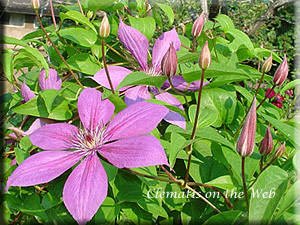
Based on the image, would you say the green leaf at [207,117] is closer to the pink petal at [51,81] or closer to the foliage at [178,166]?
the foliage at [178,166]

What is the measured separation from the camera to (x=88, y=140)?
0.41 m

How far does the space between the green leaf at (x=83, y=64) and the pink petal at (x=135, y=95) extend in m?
0.11

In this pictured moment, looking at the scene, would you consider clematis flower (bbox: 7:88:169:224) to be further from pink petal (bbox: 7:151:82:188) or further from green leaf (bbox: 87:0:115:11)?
green leaf (bbox: 87:0:115:11)

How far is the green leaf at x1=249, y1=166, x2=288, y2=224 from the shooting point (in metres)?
0.30

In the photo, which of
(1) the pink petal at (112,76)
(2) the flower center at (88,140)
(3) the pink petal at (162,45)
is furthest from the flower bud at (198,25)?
(2) the flower center at (88,140)

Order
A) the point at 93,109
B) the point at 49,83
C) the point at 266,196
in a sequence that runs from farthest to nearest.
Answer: the point at 49,83 < the point at 93,109 < the point at 266,196

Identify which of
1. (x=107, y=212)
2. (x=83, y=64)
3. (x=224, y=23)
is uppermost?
(x=224, y=23)

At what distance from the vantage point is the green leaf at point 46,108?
1.50 ft

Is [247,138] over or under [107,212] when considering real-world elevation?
over

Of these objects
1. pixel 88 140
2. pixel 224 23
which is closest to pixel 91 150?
pixel 88 140

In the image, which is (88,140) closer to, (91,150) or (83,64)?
(91,150)

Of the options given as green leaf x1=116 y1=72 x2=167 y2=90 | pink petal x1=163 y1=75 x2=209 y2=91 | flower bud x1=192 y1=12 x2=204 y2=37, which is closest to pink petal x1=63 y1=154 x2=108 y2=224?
green leaf x1=116 y1=72 x2=167 y2=90

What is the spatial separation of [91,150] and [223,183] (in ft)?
0.58

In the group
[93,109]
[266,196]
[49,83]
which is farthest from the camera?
[49,83]
